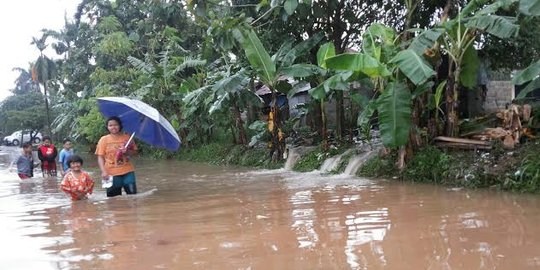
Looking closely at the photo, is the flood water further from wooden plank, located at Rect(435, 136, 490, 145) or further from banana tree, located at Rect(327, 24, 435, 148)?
wooden plank, located at Rect(435, 136, 490, 145)

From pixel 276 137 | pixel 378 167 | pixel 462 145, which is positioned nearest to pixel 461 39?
pixel 462 145

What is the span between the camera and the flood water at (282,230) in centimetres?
427

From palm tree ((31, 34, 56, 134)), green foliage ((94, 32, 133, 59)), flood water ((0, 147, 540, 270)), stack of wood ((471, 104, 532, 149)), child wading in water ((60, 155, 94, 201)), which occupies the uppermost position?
palm tree ((31, 34, 56, 134))

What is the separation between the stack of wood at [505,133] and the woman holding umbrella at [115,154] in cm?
573

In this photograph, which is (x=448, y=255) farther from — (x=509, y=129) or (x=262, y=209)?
(x=509, y=129)

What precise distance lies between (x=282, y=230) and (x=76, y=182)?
3.87 m

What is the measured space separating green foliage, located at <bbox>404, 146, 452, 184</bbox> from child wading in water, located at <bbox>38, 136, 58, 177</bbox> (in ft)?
28.0

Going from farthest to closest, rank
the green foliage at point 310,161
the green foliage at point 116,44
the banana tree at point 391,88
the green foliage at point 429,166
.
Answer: the green foliage at point 116,44 < the green foliage at point 310,161 < the green foliage at point 429,166 < the banana tree at point 391,88

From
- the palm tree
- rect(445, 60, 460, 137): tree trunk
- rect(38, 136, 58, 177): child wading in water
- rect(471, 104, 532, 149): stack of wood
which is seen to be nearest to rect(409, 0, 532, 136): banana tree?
rect(445, 60, 460, 137): tree trunk

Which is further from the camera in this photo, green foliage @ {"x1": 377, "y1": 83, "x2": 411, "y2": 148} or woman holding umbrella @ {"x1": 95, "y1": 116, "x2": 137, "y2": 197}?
green foliage @ {"x1": 377, "y1": 83, "x2": 411, "y2": 148}

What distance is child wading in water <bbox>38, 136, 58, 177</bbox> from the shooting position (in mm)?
12805

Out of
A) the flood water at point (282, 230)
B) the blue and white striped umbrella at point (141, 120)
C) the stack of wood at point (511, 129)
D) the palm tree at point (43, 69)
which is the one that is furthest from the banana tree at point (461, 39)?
the palm tree at point (43, 69)

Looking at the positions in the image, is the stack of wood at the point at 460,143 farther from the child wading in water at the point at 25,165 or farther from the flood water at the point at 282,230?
the child wading in water at the point at 25,165

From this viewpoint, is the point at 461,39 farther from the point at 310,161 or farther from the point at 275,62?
the point at 310,161
